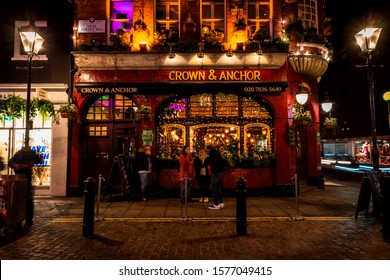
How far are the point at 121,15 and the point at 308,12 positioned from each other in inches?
337

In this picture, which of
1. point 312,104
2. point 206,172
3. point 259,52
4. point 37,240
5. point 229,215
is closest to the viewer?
point 37,240

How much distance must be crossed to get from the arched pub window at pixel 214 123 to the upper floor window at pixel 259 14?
3.26 m

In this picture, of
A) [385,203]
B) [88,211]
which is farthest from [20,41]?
[385,203]

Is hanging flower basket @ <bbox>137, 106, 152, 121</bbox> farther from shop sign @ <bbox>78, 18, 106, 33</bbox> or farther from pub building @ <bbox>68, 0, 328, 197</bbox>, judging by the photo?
shop sign @ <bbox>78, 18, 106, 33</bbox>

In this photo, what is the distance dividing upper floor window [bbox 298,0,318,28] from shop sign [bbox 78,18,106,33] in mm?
8715

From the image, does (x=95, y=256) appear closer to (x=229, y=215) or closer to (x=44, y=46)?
(x=229, y=215)

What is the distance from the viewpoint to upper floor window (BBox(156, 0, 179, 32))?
12.3m

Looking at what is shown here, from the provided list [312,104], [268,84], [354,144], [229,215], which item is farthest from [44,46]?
[354,144]

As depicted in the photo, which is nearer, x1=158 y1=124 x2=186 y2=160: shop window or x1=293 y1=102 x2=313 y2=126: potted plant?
x1=293 y1=102 x2=313 y2=126: potted plant

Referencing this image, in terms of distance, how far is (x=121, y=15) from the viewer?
40.5 feet

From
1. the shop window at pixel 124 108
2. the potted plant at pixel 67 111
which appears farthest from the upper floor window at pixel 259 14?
the potted plant at pixel 67 111

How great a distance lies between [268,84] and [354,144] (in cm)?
3466

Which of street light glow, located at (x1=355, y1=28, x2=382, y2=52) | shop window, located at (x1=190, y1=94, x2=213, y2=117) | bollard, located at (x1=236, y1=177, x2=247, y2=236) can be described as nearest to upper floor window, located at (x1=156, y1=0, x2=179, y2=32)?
shop window, located at (x1=190, y1=94, x2=213, y2=117)

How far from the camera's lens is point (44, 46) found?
11820 millimetres
